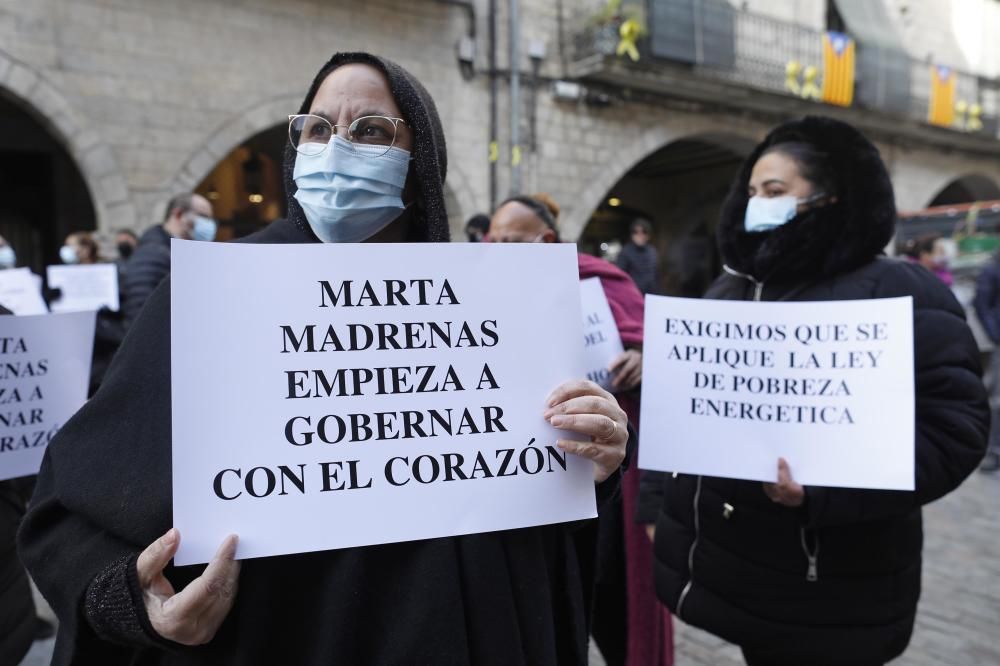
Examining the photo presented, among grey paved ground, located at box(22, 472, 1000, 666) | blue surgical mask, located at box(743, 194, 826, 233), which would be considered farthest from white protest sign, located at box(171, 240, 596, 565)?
grey paved ground, located at box(22, 472, 1000, 666)

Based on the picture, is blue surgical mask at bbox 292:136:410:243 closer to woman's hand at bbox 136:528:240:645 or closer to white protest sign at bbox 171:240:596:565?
white protest sign at bbox 171:240:596:565

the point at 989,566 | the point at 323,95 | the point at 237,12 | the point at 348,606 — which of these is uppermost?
the point at 237,12

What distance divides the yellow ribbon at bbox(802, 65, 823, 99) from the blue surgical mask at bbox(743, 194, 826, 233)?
42.6 ft

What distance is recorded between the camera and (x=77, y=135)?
7766 mm

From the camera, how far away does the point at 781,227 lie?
77.7 inches

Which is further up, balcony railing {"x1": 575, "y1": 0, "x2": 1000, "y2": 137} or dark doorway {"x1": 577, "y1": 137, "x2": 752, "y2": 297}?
balcony railing {"x1": 575, "y1": 0, "x2": 1000, "y2": 137}

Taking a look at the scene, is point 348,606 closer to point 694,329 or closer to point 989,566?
point 694,329

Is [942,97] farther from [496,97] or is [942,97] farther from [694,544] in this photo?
[694,544]

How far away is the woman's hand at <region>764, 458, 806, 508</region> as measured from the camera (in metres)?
1.73

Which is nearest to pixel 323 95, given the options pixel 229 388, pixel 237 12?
pixel 229 388

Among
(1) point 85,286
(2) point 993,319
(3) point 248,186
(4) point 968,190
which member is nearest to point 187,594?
(1) point 85,286

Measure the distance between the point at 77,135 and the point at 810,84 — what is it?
39.7 ft

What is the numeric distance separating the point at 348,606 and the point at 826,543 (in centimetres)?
129

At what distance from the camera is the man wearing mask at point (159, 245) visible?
4277 millimetres
